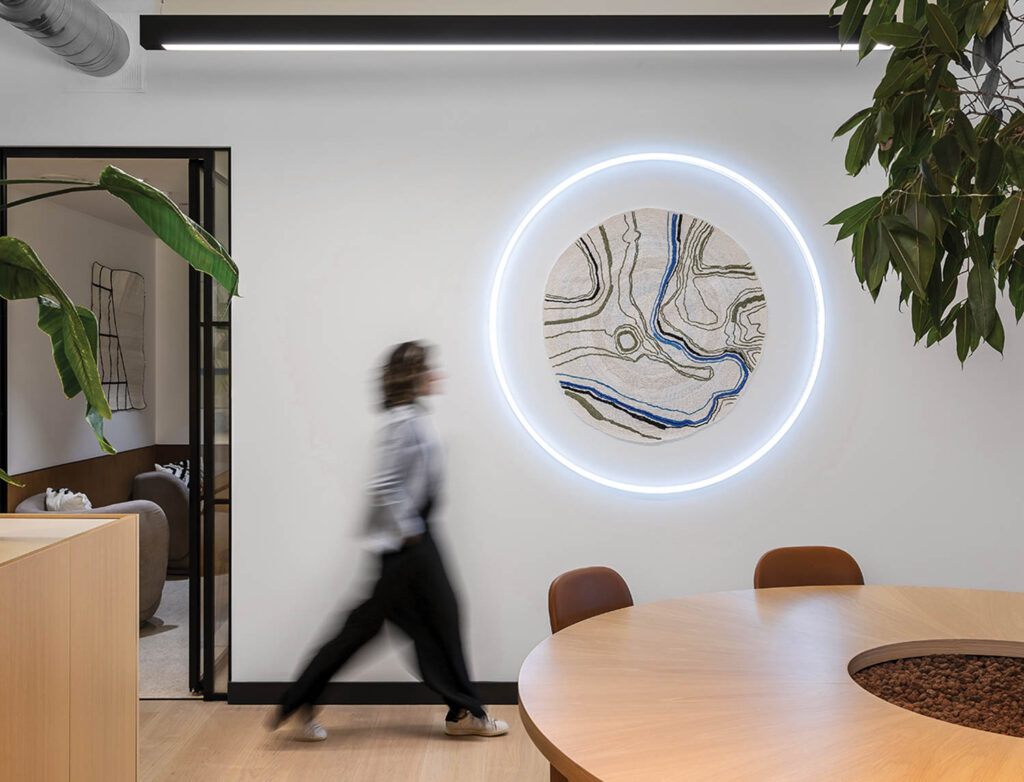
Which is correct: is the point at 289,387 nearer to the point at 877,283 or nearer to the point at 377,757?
the point at 377,757

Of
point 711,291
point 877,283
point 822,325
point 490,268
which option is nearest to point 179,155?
point 490,268

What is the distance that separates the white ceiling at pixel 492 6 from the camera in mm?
4027

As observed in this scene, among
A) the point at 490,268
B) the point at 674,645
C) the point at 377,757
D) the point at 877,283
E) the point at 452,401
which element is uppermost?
the point at 490,268

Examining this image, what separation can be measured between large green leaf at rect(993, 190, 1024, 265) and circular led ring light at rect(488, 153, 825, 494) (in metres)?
2.78

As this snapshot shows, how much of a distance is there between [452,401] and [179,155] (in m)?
1.75

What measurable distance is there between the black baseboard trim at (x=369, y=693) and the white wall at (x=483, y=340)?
2.2 inches

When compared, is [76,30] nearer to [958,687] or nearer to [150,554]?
[150,554]

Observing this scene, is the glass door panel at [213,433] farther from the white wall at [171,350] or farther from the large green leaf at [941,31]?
the white wall at [171,350]

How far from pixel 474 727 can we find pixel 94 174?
4128mm

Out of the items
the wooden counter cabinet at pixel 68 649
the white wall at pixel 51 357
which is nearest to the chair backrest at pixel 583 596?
the wooden counter cabinet at pixel 68 649

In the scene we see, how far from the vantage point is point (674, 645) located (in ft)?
7.34

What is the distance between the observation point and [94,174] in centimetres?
527

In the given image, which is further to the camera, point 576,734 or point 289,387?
point 289,387

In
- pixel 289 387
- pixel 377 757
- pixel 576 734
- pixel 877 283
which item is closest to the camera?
pixel 877 283
